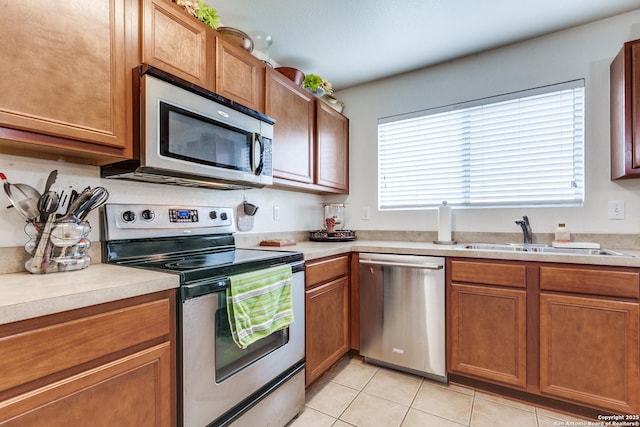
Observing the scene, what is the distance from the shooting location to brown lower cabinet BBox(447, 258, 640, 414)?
154 cm

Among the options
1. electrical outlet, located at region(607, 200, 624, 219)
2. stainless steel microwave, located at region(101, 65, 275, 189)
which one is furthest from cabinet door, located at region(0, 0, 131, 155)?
electrical outlet, located at region(607, 200, 624, 219)

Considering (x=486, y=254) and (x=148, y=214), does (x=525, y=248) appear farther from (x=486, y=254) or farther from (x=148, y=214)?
(x=148, y=214)

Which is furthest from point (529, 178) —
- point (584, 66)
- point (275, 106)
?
point (275, 106)

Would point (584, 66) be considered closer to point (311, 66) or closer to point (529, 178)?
point (529, 178)

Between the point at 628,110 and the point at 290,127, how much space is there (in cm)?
200

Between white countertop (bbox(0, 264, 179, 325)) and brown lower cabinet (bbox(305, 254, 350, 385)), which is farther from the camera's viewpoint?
brown lower cabinet (bbox(305, 254, 350, 385))

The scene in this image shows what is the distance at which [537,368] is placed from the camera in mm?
1725

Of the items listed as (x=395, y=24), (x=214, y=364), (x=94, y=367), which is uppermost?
(x=395, y=24)

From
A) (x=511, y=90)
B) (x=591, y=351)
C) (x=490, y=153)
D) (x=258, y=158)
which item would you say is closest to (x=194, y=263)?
(x=258, y=158)

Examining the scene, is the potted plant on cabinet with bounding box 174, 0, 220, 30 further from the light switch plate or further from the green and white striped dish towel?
the light switch plate

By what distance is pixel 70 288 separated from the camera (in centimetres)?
89

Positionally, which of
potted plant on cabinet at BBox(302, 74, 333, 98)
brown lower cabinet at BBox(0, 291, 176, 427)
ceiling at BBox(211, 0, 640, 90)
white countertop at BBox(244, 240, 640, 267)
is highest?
ceiling at BBox(211, 0, 640, 90)

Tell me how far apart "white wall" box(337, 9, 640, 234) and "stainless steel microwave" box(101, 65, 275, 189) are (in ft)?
4.43

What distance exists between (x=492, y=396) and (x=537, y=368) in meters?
0.33
